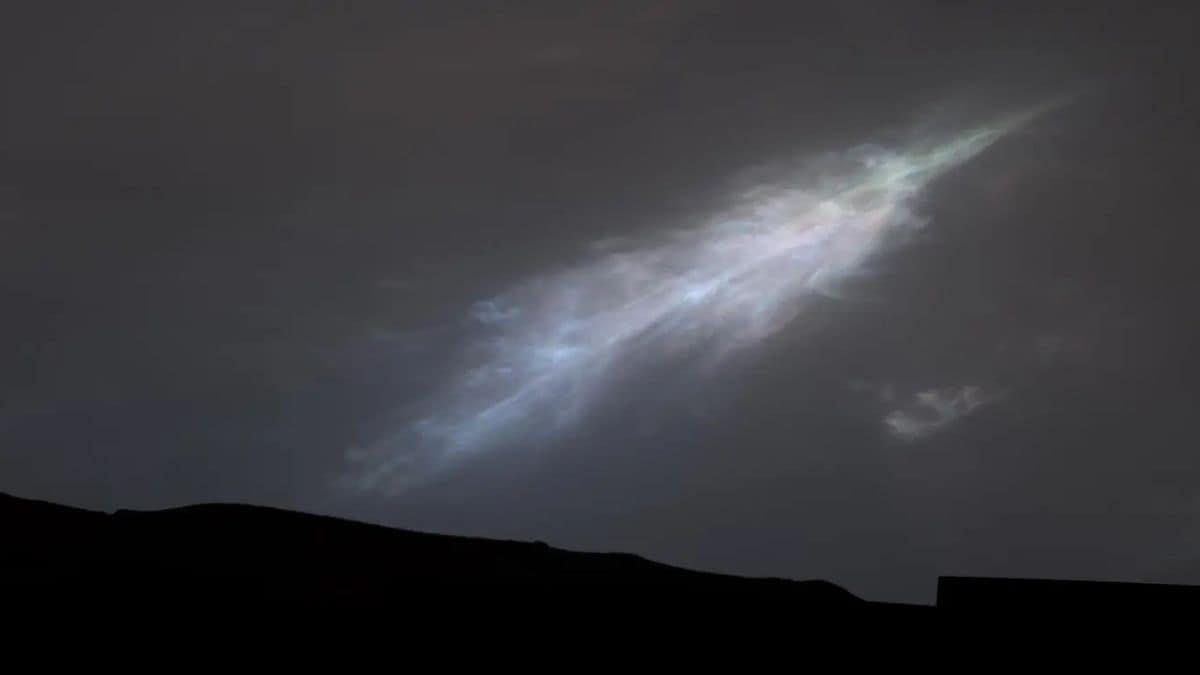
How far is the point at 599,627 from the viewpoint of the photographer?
32.4 feet

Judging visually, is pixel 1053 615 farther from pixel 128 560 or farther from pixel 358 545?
pixel 128 560

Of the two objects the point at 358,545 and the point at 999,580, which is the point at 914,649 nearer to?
the point at 999,580

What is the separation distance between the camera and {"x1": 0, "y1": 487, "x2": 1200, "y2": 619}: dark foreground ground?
9555mm

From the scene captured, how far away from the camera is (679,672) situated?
31.8 feet

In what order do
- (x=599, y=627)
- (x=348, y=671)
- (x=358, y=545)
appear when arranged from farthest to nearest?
(x=358, y=545), (x=599, y=627), (x=348, y=671)

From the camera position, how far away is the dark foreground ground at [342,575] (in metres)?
9.55

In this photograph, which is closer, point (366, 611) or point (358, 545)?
point (366, 611)

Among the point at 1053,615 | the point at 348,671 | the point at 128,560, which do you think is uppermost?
the point at 1053,615

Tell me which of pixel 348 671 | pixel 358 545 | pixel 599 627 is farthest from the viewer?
pixel 358 545

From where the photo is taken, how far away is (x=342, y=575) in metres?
10.1

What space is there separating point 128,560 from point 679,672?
468cm

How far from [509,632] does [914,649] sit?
132 inches

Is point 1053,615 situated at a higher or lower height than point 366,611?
higher

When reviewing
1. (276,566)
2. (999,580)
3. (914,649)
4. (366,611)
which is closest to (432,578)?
(366,611)
